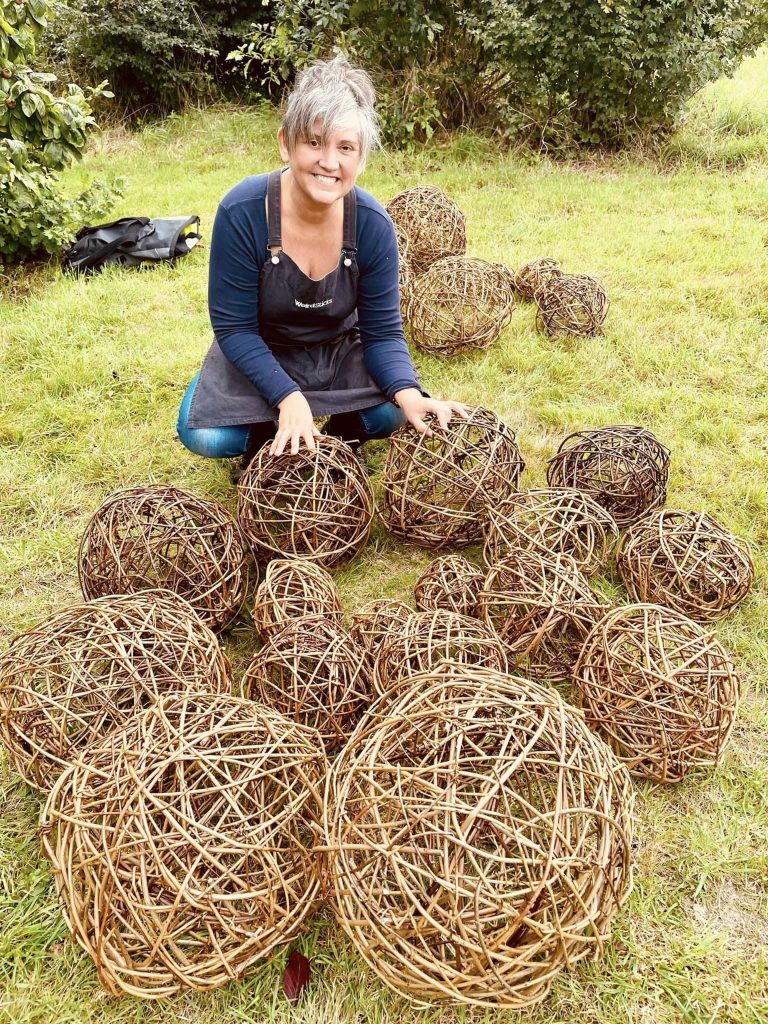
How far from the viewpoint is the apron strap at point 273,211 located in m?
3.03

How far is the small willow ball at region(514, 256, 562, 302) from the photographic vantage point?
512 cm

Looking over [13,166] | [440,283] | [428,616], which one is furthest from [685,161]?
[428,616]

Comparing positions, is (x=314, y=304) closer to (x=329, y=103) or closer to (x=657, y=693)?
(x=329, y=103)

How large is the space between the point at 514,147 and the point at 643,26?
1.60 m

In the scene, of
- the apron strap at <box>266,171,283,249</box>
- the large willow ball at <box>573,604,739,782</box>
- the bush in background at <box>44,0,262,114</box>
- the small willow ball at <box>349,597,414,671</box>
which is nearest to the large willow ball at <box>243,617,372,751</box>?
the small willow ball at <box>349,597,414,671</box>

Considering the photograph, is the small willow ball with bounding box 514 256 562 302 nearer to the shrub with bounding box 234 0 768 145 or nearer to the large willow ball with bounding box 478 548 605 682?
the large willow ball with bounding box 478 548 605 682

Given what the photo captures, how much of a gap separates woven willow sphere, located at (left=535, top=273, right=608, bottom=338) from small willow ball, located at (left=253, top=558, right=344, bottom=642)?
2897mm

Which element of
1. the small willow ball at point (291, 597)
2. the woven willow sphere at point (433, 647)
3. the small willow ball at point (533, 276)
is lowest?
the small willow ball at point (291, 597)

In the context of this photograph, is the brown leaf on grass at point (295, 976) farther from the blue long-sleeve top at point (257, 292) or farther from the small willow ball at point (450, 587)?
the blue long-sleeve top at point (257, 292)

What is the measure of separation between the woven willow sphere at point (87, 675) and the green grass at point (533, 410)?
0.32 metres

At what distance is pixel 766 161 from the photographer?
24.4ft

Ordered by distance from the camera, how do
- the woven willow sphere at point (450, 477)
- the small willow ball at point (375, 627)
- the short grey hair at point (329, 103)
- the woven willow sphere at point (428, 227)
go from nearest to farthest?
the small willow ball at point (375, 627), the short grey hair at point (329, 103), the woven willow sphere at point (450, 477), the woven willow sphere at point (428, 227)

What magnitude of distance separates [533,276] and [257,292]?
2.63 meters

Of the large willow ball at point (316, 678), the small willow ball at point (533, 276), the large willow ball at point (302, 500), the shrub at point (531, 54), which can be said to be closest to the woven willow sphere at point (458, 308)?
the small willow ball at point (533, 276)
